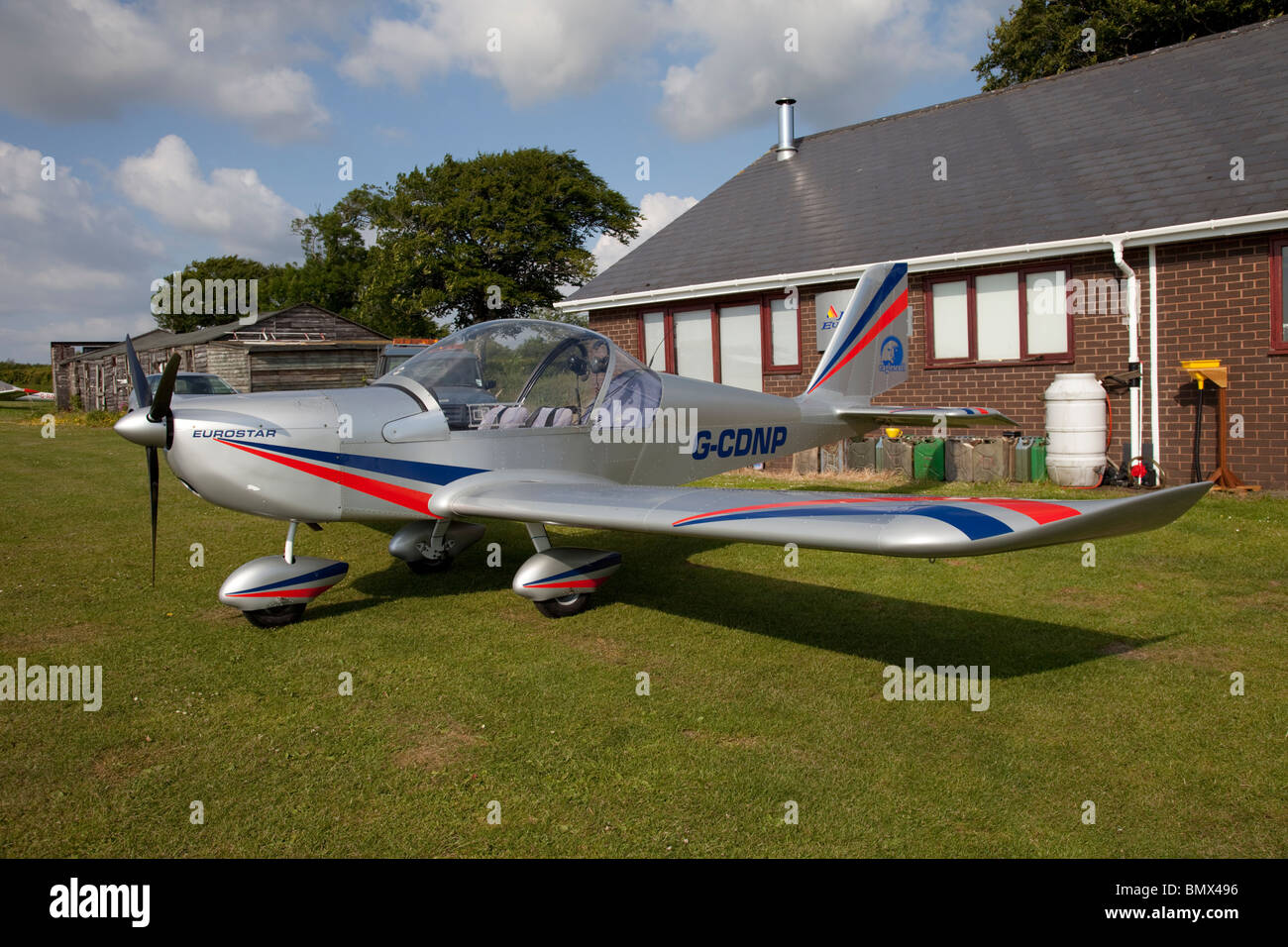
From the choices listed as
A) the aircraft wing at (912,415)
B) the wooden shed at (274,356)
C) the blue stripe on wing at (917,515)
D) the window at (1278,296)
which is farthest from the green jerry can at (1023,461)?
the wooden shed at (274,356)

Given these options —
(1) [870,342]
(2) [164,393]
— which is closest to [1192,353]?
(1) [870,342]

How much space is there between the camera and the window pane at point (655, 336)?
1608 cm

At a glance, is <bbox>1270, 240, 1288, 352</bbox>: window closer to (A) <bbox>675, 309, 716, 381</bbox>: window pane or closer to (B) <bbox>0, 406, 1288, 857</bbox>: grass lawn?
(B) <bbox>0, 406, 1288, 857</bbox>: grass lawn

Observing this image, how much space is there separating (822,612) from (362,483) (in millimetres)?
3416

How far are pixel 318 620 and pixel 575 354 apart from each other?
2.81 meters

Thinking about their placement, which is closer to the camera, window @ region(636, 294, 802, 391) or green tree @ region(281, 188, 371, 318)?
window @ region(636, 294, 802, 391)

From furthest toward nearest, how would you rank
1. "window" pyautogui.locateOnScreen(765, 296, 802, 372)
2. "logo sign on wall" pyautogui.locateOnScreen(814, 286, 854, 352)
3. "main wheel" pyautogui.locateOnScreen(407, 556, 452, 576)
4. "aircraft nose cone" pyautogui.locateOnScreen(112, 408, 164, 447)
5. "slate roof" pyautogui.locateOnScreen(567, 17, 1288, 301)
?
"window" pyautogui.locateOnScreen(765, 296, 802, 372)
"logo sign on wall" pyautogui.locateOnScreen(814, 286, 854, 352)
"slate roof" pyautogui.locateOnScreen(567, 17, 1288, 301)
"main wheel" pyautogui.locateOnScreen(407, 556, 452, 576)
"aircraft nose cone" pyautogui.locateOnScreen(112, 408, 164, 447)

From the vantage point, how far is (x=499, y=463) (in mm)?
6539

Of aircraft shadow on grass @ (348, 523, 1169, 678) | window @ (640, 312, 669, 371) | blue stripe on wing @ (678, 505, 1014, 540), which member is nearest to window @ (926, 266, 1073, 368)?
window @ (640, 312, 669, 371)

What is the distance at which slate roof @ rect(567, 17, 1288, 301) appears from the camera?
11297mm

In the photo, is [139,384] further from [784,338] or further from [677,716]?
[784,338]

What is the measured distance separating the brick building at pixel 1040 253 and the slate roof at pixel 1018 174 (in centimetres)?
4
